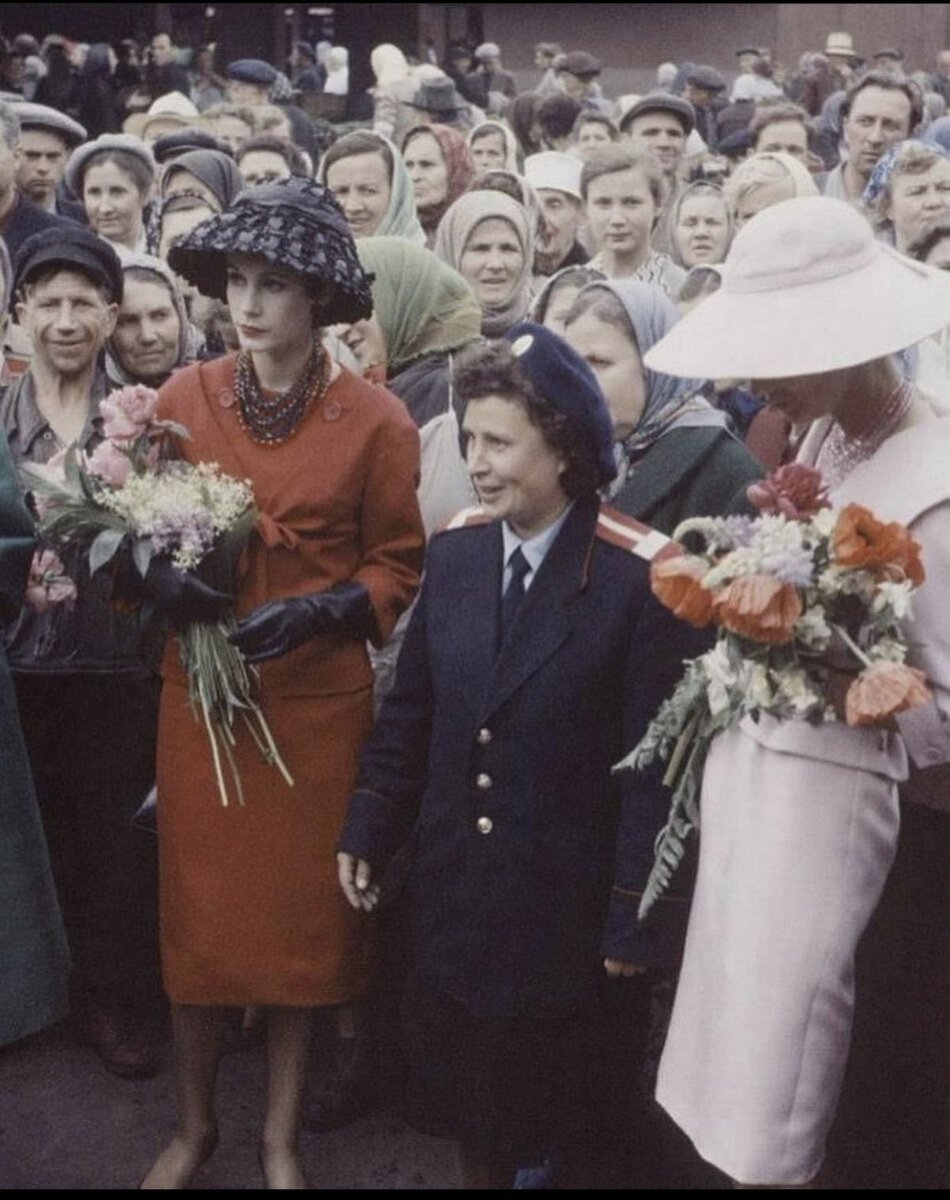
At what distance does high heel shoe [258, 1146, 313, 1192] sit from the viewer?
11.7ft

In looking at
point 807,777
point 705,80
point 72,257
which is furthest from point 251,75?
point 807,777

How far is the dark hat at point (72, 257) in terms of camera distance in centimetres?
397

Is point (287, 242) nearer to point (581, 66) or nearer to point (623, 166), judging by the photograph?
point (623, 166)

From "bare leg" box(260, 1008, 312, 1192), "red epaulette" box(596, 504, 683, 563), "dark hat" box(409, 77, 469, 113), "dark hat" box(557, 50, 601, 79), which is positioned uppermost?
"dark hat" box(557, 50, 601, 79)

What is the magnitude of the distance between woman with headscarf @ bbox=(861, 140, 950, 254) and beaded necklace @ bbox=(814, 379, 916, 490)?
2762 mm

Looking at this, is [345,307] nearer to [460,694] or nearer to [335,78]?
[460,694]

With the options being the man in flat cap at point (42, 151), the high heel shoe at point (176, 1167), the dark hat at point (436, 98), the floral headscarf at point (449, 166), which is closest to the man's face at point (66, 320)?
the high heel shoe at point (176, 1167)

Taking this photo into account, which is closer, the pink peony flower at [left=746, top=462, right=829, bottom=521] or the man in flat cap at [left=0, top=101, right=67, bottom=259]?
the pink peony flower at [left=746, top=462, right=829, bottom=521]

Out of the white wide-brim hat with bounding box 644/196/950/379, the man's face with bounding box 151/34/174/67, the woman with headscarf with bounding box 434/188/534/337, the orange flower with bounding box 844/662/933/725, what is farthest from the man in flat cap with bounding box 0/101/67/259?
the man's face with bounding box 151/34/174/67

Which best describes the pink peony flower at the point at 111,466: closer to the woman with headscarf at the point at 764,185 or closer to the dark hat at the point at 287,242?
the dark hat at the point at 287,242

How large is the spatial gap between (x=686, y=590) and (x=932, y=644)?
44 cm

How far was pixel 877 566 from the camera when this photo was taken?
102 inches

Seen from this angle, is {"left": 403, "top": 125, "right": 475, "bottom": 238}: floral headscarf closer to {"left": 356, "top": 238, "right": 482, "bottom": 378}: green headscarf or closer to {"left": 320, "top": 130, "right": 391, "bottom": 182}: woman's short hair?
{"left": 320, "top": 130, "right": 391, "bottom": 182}: woman's short hair

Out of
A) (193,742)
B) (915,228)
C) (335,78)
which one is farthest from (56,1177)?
(335,78)
